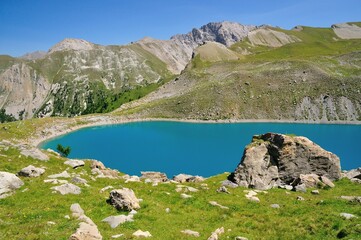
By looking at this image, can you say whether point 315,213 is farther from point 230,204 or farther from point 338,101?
point 338,101

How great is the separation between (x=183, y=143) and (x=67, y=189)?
9176 centimetres

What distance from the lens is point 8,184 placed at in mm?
25469

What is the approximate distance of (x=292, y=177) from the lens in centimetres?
4253

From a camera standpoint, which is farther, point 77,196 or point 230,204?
point 230,204

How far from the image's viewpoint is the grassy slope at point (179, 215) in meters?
18.6

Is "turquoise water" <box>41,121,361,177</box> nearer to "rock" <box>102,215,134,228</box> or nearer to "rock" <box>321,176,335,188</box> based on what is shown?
"rock" <box>321,176,335,188</box>

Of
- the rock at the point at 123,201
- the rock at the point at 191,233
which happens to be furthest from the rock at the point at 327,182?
the rock at the point at 123,201

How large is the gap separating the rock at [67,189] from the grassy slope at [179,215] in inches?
21.2

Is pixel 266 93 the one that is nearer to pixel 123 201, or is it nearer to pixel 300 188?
pixel 300 188

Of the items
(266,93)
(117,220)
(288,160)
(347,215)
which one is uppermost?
(266,93)

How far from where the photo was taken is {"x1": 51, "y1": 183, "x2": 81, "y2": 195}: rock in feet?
83.6

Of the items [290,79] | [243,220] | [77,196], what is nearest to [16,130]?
[77,196]

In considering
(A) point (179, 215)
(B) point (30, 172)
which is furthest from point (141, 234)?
(B) point (30, 172)

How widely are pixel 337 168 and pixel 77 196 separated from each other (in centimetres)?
3477
